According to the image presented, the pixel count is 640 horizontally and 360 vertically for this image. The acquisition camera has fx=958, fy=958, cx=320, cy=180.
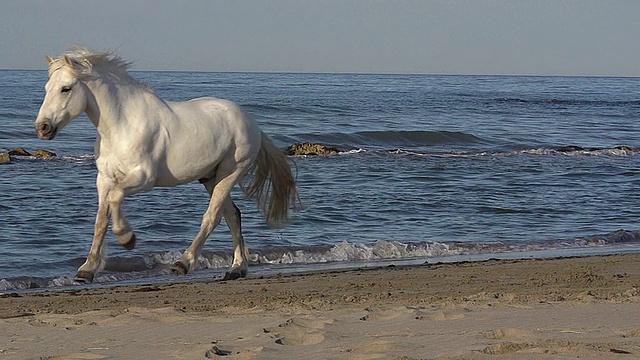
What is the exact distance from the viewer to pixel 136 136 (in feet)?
22.6

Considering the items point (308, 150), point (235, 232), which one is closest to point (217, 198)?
point (235, 232)

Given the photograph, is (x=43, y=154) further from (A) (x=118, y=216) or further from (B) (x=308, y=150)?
(A) (x=118, y=216)

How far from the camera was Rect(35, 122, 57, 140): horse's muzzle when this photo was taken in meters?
6.43

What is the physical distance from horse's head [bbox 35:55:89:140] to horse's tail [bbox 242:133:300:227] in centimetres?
200

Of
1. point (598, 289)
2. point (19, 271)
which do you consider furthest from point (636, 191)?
point (19, 271)

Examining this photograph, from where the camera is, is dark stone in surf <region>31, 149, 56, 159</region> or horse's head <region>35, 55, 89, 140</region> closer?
horse's head <region>35, 55, 89, 140</region>

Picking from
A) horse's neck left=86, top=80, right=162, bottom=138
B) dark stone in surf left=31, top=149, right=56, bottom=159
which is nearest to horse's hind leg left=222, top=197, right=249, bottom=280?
horse's neck left=86, top=80, right=162, bottom=138

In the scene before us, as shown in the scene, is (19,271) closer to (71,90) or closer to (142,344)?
(71,90)

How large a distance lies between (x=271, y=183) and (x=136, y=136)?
73.8 inches

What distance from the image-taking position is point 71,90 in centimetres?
663

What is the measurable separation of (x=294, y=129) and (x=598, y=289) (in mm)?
24006

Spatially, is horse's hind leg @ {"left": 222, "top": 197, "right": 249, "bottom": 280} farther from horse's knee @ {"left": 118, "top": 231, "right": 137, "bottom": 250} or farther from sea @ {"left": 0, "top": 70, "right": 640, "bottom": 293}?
horse's knee @ {"left": 118, "top": 231, "right": 137, "bottom": 250}

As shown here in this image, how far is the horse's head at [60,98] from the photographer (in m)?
6.47

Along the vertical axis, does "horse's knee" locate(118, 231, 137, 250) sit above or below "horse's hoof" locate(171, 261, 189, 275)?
above
